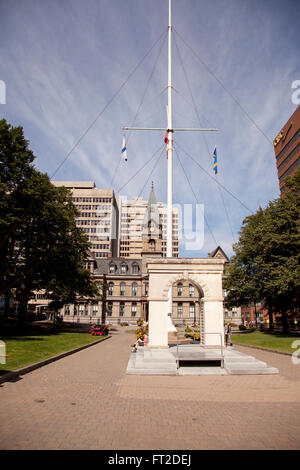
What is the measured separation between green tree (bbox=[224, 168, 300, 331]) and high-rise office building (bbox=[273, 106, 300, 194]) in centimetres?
2914

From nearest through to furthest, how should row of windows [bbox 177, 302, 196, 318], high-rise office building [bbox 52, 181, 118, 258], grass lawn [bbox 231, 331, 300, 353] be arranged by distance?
grass lawn [bbox 231, 331, 300, 353] → row of windows [bbox 177, 302, 196, 318] → high-rise office building [bbox 52, 181, 118, 258]

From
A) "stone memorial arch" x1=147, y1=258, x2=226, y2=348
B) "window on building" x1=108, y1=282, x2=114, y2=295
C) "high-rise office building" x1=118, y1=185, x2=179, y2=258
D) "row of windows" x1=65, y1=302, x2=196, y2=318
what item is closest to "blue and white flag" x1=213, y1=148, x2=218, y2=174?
"stone memorial arch" x1=147, y1=258, x2=226, y2=348

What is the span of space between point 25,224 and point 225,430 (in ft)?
102

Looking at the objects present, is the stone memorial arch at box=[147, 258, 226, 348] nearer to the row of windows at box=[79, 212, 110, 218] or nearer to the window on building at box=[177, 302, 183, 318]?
the window on building at box=[177, 302, 183, 318]

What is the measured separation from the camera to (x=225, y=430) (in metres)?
6.63

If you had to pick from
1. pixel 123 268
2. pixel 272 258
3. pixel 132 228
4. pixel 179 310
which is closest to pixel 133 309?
pixel 123 268

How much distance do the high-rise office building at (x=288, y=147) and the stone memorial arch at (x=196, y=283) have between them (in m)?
51.7

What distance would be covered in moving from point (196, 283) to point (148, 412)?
12.1 meters

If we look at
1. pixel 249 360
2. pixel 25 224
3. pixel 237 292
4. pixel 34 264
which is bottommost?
pixel 249 360

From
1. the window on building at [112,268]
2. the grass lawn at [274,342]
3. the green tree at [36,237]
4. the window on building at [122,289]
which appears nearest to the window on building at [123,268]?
the window on building at [112,268]

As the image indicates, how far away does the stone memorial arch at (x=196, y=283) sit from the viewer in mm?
18641

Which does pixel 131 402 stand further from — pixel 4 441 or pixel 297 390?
pixel 297 390

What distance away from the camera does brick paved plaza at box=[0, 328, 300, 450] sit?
5965 millimetres
